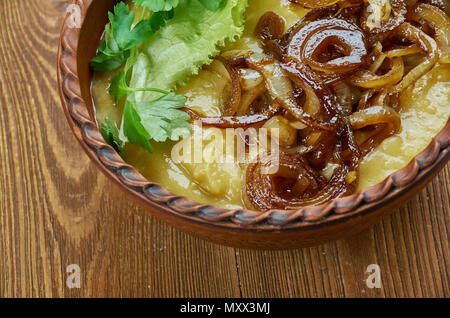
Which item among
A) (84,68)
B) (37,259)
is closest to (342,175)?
(84,68)

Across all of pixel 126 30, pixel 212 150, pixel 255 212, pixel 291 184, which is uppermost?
pixel 126 30

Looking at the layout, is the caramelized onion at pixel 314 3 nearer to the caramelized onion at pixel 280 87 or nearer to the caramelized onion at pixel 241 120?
the caramelized onion at pixel 280 87

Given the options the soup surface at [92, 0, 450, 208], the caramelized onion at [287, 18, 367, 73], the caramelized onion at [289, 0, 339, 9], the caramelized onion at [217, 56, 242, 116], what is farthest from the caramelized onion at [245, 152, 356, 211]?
the caramelized onion at [289, 0, 339, 9]

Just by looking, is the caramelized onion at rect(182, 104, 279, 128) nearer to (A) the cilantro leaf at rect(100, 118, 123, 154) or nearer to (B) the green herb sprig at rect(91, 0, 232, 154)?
(B) the green herb sprig at rect(91, 0, 232, 154)

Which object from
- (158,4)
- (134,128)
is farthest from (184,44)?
(134,128)

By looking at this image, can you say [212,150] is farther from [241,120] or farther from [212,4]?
[212,4]

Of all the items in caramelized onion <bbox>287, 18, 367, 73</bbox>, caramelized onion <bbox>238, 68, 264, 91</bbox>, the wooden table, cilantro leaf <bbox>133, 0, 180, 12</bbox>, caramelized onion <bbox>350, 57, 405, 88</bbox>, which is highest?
cilantro leaf <bbox>133, 0, 180, 12</bbox>
